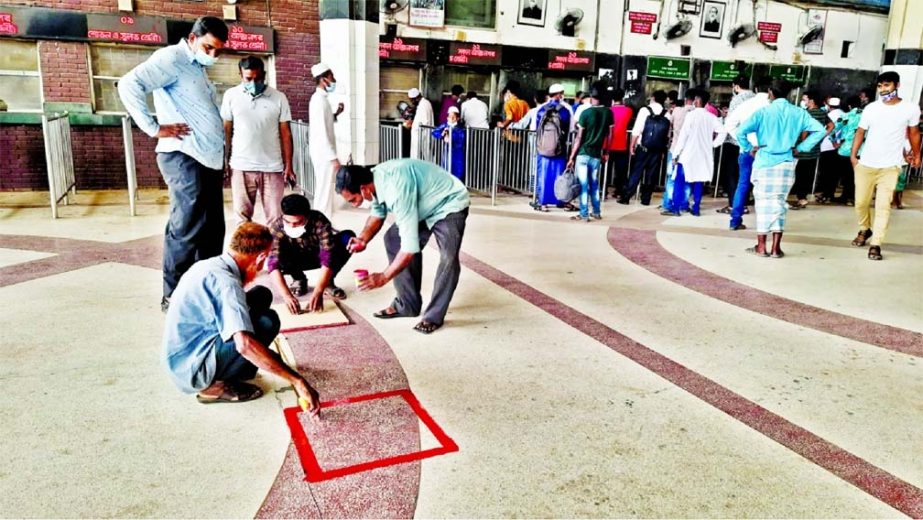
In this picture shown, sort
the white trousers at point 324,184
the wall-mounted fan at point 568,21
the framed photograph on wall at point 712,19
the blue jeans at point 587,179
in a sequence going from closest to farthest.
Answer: the white trousers at point 324,184 → the blue jeans at point 587,179 → the wall-mounted fan at point 568,21 → the framed photograph on wall at point 712,19

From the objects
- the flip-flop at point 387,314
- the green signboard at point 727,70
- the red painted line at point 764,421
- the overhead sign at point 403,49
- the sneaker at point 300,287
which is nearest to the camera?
Answer: the red painted line at point 764,421

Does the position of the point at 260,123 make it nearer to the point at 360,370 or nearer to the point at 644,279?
the point at 360,370

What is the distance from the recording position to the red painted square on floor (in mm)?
2595

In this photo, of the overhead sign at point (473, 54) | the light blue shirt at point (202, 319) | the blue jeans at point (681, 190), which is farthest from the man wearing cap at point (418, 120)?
the light blue shirt at point (202, 319)

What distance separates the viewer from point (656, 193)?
1112 centimetres

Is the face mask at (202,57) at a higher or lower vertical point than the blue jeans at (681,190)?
higher

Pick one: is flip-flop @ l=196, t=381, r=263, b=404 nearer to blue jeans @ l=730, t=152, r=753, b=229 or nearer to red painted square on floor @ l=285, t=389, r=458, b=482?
red painted square on floor @ l=285, t=389, r=458, b=482

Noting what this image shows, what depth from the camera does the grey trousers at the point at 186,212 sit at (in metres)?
4.11

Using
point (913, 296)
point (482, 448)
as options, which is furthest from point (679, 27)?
point (482, 448)

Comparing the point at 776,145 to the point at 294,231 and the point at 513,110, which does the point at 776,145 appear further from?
the point at 513,110

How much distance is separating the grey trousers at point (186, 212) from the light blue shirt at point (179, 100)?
0.07 metres

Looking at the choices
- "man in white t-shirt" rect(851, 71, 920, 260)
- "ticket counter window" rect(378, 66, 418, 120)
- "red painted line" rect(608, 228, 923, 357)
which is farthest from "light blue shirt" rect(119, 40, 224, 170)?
"ticket counter window" rect(378, 66, 418, 120)

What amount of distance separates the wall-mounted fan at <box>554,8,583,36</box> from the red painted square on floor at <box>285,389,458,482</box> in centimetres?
1038

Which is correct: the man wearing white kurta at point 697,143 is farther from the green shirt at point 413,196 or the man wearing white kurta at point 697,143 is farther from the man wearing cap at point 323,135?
the green shirt at point 413,196
